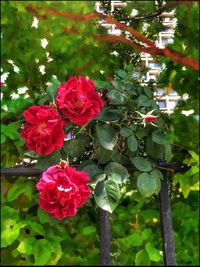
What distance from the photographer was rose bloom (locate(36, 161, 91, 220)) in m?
1.76

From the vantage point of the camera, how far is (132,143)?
199 centimetres

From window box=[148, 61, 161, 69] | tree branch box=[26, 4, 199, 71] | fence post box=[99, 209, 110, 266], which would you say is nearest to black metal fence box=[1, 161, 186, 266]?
fence post box=[99, 209, 110, 266]

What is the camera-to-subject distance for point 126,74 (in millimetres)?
2180

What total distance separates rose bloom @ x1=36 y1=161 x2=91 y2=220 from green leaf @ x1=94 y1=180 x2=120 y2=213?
69 mm

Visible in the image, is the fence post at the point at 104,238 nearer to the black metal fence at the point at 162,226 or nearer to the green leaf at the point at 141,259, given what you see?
the black metal fence at the point at 162,226

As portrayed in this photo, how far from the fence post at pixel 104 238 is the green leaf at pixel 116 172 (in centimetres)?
14

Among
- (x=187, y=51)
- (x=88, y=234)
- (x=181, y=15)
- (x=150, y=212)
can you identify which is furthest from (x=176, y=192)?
(x=181, y=15)

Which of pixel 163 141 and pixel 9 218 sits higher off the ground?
pixel 163 141

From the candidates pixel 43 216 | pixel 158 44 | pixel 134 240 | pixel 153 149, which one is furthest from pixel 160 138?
pixel 158 44

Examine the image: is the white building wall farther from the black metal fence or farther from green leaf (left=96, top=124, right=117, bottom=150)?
the black metal fence

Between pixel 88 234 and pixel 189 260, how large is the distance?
0.42 metres

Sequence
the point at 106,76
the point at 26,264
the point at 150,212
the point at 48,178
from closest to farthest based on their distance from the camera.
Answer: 1. the point at 48,178
2. the point at 26,264
3. the point at 150,212
4. the point at 106,76

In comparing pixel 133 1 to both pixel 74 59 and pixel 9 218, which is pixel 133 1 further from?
pixel 9 218

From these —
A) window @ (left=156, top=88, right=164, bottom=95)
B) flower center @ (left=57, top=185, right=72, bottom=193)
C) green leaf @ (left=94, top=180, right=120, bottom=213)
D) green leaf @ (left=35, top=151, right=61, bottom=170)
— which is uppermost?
window @ (left=156, top=88, right=164, bottom=95)
